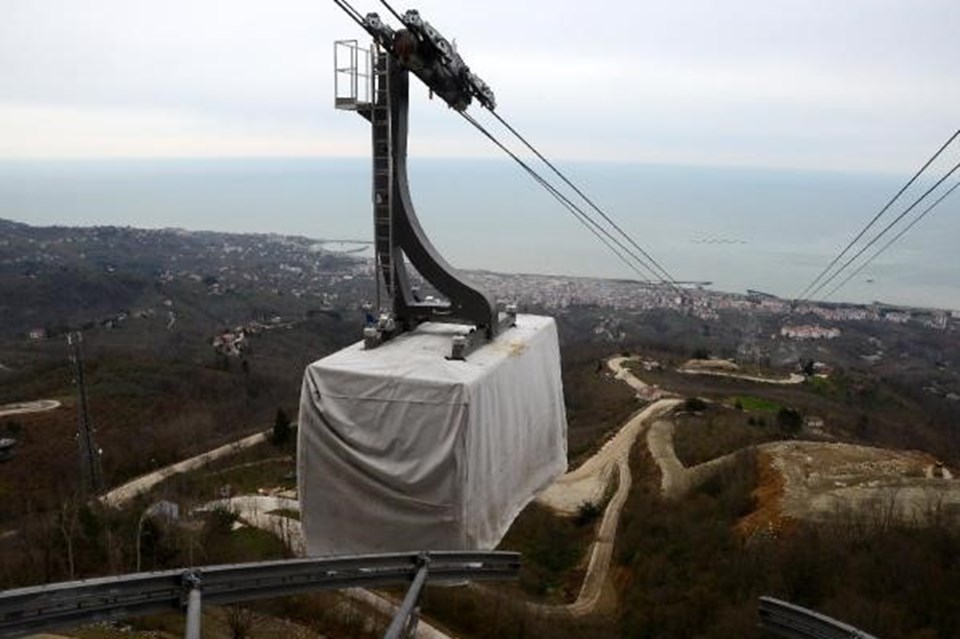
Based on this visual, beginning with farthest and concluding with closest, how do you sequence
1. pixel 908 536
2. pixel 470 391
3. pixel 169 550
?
pixel 169 550
pixel 908 536
pixel 470 391

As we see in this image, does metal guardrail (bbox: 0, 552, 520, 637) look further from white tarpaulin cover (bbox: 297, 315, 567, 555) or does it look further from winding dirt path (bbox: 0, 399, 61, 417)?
winding dirt path (bbox: 0, 399, 61, 417)

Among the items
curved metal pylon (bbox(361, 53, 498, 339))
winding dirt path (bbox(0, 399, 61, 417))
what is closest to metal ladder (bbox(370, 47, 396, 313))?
curved metal pylon (bbox(361, 53, 498, 339))

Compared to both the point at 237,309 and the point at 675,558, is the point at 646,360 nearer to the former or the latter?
the point at 675,558

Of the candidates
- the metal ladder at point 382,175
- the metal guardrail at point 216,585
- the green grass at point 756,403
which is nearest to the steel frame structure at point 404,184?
the metal ladder at point 382,175

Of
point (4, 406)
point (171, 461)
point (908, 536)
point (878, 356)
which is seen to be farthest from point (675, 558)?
point (878, 356)

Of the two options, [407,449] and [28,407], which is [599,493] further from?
[28,407]

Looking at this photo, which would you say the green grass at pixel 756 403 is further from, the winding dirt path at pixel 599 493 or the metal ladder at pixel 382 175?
the metal ladder at pixel 382 175
